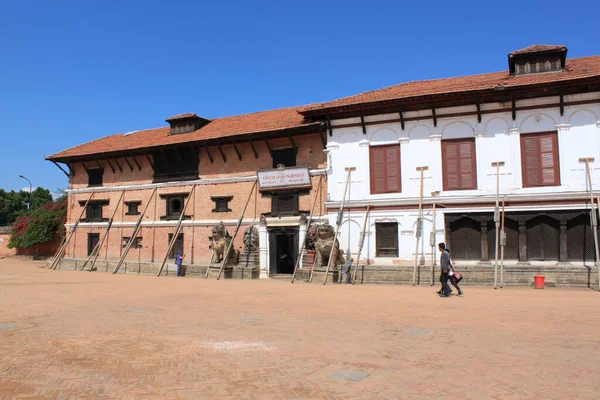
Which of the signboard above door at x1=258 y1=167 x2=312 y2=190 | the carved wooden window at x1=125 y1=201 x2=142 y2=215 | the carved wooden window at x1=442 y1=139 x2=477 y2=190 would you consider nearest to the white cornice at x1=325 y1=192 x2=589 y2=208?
the carved wooden window at x1=442 y1=139 x2=477 y2=190

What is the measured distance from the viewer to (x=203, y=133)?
90.7 feet

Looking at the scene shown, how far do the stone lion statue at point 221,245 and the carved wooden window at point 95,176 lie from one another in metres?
11.0

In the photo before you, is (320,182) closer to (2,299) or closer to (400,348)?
(2,299)

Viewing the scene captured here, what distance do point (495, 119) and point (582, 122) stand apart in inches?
126

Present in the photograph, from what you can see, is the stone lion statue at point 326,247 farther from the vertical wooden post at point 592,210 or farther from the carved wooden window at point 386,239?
the vertical wooden post at point 592,210

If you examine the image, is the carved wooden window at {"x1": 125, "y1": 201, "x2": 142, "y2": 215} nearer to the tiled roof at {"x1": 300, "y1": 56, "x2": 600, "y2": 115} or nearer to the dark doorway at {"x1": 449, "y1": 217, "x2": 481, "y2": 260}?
the tiled roof at {"x1": 300, "y1": 56, "x2": 600, "y2": 115}

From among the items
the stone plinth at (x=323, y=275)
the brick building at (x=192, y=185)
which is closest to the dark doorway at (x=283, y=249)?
the brick building at (x=192, y=185)

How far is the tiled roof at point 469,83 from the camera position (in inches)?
757

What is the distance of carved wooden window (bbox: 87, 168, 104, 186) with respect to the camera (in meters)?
30.8

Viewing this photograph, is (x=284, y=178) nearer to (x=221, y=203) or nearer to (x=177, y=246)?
(x=221, y=203)

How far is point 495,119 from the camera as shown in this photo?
20.3 meters

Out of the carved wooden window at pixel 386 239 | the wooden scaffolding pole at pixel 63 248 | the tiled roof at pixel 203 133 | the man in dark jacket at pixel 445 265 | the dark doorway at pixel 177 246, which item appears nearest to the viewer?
the man in dark jacket at pixel 445 265

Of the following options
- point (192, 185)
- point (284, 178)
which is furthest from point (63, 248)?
point (284, 178)

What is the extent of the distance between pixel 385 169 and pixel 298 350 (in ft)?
51.8
